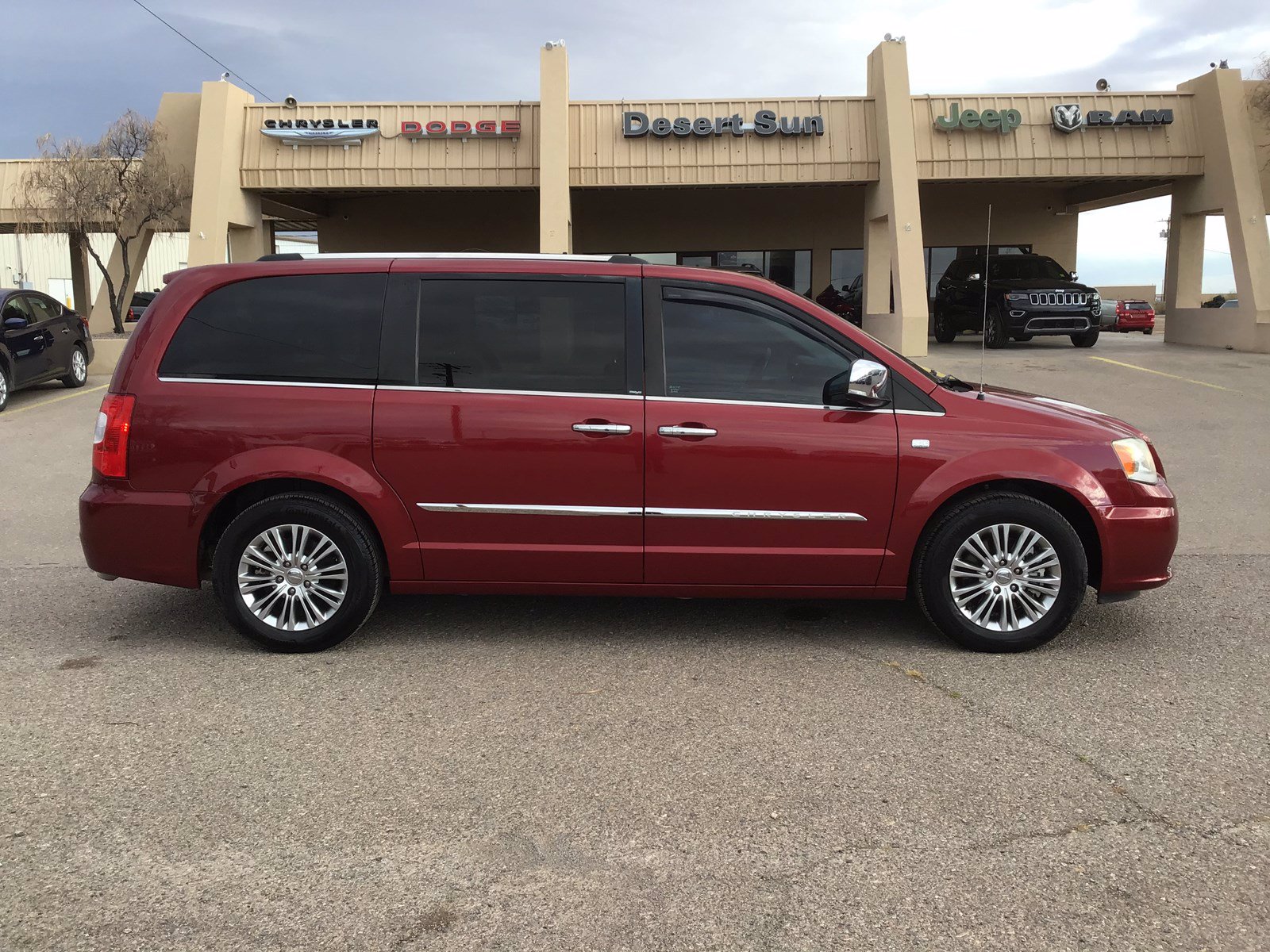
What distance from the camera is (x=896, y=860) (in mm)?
3090

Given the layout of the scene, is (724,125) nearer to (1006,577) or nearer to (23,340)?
(23,340)

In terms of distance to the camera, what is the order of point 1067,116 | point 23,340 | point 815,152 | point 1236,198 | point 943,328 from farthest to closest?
point 943,328 → point 815,152 → point 1067,116 → point 1236,198 → point 23,340

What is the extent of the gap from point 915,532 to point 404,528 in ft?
7.97

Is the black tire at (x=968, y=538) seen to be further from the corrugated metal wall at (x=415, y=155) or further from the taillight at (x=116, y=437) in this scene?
the corrugated metal wall at (x=415, y=155)

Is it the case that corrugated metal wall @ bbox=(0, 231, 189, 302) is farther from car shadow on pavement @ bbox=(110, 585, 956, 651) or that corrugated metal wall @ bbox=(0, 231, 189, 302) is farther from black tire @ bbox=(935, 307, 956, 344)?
car shadow on pavement @ bbox=(110, 585, 956, 651)

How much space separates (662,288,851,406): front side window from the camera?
4.93m

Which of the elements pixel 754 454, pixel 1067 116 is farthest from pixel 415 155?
pixel 754 454

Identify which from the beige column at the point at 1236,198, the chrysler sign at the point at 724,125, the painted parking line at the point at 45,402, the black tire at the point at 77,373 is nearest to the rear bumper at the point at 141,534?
the painted parking line at the point at 45,402

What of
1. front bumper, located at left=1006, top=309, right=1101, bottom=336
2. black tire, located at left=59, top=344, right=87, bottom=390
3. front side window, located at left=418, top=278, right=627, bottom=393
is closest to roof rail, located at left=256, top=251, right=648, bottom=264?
front side window, located at left=418, top=278, right=627, bottom=393

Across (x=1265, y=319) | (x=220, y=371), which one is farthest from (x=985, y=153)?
(x=220, y=371)

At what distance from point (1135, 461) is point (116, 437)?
4856mm

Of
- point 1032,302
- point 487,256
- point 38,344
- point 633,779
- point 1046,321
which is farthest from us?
point 1046,321

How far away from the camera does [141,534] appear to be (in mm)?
4953

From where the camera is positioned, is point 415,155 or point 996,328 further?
point 415,155
